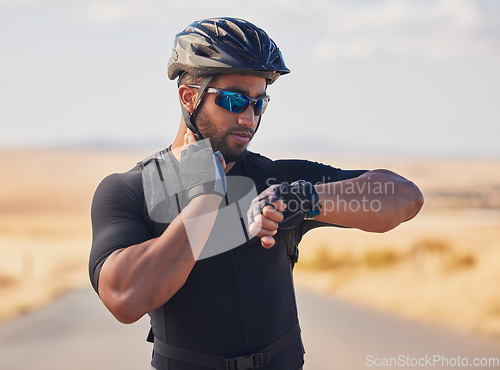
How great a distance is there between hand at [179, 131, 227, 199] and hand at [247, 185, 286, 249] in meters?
0.24

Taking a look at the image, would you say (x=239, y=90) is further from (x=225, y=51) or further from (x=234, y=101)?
(x=225, y=51)

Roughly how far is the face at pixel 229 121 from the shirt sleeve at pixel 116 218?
1.50ft

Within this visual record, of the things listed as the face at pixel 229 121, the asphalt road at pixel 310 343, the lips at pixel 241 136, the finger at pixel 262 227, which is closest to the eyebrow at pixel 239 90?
the face at pixel 229 121

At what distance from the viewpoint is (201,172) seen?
3.22 m

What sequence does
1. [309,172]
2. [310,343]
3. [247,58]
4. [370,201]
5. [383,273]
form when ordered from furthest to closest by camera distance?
[383,273]
[310,343]
[309,172]
[247,58]
[370,201]

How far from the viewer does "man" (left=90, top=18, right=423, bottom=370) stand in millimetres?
3051

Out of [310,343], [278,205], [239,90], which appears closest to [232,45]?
[239,90]

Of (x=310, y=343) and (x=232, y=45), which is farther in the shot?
(x=310, y=343)

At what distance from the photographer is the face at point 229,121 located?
359 cm

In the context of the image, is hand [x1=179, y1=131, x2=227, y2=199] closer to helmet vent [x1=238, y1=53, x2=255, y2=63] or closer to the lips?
the lips

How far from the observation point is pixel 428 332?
13.3 m

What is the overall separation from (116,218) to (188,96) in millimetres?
916

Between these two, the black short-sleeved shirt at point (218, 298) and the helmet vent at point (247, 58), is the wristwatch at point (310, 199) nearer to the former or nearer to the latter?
the black short-sleeved shirt at point (218, 298)

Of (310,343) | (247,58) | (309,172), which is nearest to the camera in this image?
(247,58)
